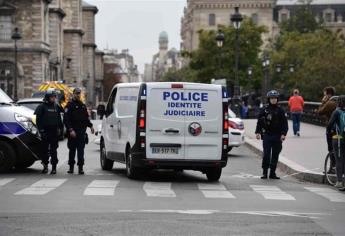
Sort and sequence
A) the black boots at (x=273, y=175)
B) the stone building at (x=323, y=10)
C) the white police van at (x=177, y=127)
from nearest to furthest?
1. the white police van at (x=177, y=127)
2. the black boots at (x=273, y=175)
3. the stone building at (x=323, y=10)

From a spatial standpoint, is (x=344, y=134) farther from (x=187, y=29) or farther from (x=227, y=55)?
(x=187, y=29)

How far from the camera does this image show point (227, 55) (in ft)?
335

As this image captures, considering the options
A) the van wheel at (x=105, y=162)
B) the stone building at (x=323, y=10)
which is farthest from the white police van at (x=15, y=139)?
the stone building at (x=323, y=10)

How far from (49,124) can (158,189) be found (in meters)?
4.16

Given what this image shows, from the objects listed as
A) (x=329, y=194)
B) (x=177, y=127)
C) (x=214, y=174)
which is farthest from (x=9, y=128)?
(x=329, y=194)

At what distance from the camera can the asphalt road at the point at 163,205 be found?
11.4 meters

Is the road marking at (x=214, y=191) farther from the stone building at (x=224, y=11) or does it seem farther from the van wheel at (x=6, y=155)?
the stone building at (x=224, y=11)

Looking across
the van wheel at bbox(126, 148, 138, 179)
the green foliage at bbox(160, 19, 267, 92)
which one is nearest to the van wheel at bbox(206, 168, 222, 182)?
the van wheel at bbox(126, 148, 138, 179)

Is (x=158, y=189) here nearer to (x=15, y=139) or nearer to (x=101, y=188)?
(x=101, y=188)

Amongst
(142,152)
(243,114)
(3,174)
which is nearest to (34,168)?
(3,174)

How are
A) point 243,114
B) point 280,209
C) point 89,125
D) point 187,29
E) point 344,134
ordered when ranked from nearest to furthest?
point 280,209 < point 344,134 < point 89,125 < point 243,114 < point 187,29

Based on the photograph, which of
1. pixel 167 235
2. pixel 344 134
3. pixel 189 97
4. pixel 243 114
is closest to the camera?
pixel 167 235

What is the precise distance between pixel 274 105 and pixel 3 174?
5952 millimetres

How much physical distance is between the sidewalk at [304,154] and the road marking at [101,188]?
438cm
